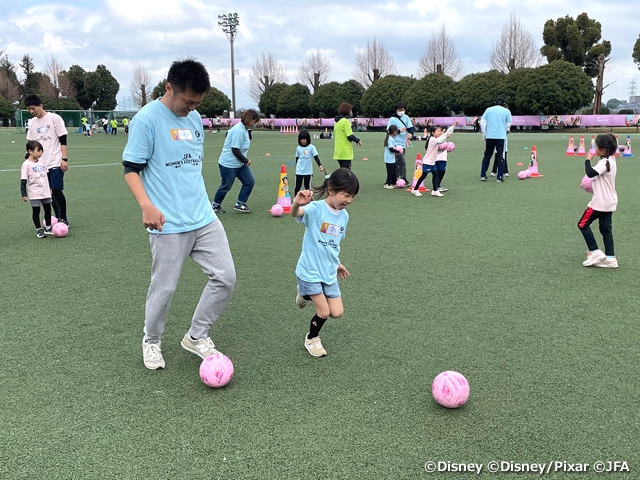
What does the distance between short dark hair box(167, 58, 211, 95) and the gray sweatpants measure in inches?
35.8

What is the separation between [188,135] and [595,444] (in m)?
3.02

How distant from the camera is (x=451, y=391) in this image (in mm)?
3170

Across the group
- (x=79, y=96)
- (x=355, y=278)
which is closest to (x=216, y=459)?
(x=355, y=278)

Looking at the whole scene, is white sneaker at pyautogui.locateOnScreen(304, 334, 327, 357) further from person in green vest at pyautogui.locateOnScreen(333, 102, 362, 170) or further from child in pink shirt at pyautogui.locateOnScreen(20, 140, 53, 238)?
person in green vest at pyautogui.locateOnScreen(333, 102, 362, 170)

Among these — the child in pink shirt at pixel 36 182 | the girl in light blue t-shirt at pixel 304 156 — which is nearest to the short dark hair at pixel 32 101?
the child in pink shirt at pixel 36 182

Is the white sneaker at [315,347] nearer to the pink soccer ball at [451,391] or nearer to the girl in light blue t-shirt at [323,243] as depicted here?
the girl in light blue t-shirt at [323,243]

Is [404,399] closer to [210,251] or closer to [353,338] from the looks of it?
[353,338]

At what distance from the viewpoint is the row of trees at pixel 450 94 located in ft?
148

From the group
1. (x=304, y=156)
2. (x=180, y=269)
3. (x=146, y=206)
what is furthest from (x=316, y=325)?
(x=304, y=156)

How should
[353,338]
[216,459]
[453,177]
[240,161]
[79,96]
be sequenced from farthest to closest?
[79,96] < [453,177] < [240,161] < [353,338] < [216,459]

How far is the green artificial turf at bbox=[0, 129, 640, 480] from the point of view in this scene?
2.80 meters

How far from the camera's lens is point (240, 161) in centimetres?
945

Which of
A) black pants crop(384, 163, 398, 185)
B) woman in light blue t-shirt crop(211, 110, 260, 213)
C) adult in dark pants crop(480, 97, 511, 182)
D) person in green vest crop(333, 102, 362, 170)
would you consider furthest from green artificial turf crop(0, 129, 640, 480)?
adult in dark pants crop(480, 97, 511, 182)

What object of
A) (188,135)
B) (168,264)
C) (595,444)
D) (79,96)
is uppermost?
(79,96)
